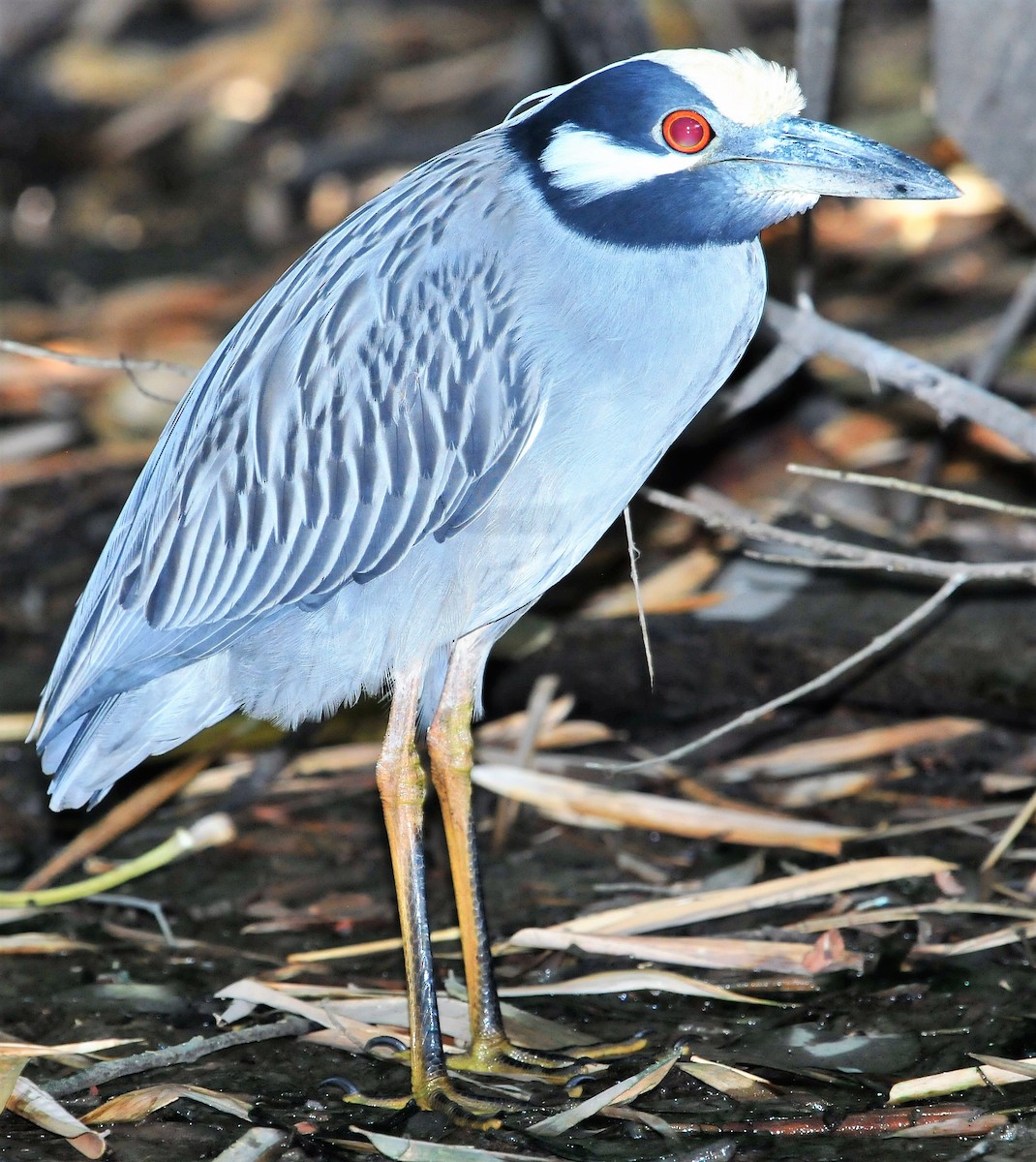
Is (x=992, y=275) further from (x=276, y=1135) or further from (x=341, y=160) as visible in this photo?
(x=276, y=1135)

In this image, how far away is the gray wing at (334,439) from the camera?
3004 millimetres

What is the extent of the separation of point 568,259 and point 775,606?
1.68 m

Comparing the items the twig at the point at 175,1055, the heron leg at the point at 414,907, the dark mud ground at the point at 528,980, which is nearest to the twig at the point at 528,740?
the dark mud ground at the point at 528,980

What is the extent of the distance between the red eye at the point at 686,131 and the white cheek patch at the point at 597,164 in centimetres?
2

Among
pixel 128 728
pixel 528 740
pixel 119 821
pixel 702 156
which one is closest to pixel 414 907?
pixel 128 728

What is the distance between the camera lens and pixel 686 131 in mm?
2812

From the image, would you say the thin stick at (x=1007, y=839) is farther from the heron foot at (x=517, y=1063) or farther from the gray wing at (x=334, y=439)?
the gray wing at (x=334, y=439)

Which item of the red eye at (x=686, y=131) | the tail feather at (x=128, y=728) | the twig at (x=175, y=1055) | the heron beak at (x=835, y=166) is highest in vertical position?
the red eye at (x=686, y=131)

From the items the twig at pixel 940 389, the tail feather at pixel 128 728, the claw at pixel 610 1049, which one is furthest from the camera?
the twig at pixel 940 389

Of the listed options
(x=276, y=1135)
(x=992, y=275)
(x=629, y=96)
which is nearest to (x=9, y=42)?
(x=992, y=275)

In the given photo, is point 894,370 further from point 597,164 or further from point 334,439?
point 334,439

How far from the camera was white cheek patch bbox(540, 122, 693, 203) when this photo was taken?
2.86 metres

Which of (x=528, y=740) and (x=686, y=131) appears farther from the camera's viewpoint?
(x=528, y=740)

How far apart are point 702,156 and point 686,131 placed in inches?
2.1
